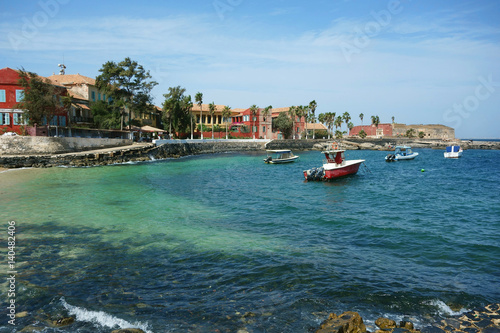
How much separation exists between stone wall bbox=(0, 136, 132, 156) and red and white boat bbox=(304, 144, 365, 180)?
34.4 meters

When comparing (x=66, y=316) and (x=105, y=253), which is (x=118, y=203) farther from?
(x=66, y=316)

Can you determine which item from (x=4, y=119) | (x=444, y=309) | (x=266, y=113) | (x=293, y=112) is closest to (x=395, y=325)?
(x=444, y=309)

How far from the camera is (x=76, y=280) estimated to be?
10.2m

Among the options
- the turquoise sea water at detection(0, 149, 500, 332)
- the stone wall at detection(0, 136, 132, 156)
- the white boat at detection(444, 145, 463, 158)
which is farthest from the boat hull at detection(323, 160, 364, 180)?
the white boat at detection(444, 145, 463, 158)

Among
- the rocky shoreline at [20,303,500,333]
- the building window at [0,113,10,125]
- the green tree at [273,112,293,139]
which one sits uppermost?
the green tree at [273,112,293,139]

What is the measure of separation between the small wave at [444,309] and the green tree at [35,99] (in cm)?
4929

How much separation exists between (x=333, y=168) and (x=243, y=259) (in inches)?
989

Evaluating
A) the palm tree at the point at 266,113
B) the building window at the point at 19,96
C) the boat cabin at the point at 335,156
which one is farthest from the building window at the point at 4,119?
the palm tree at the point at 266,113

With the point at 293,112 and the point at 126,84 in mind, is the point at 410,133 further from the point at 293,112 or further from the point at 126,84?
the point at 126,84

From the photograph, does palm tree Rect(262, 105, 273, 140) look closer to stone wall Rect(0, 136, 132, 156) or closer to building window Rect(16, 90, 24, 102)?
stone wall Rect(0, 136, 132, 156)

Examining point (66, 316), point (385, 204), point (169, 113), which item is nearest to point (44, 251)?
point (66, 316)

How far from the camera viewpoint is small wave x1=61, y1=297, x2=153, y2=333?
25.2ft

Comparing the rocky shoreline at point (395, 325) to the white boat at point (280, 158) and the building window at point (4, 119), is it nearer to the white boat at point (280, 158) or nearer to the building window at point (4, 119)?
the white boat at point (280, 158)

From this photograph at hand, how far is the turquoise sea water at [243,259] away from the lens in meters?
8.44
